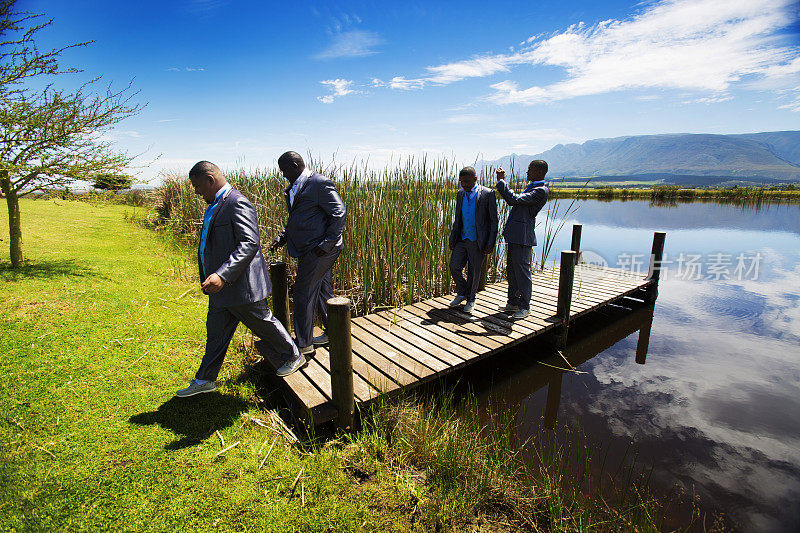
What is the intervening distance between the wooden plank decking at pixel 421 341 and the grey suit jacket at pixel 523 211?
1170 mm

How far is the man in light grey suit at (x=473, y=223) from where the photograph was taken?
4.55 metres

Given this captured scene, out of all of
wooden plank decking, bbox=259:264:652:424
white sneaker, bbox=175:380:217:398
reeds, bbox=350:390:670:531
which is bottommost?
reeds, bbox=350:390:670:531

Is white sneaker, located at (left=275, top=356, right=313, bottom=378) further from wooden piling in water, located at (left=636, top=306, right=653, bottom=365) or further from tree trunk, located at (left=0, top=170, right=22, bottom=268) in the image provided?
tree trunk, located at (left=0, top=170, right=22, bottom=268)

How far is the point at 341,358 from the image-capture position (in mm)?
2732

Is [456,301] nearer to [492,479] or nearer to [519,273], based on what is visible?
[519,273]

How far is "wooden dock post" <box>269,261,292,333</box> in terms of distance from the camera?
12.3ft

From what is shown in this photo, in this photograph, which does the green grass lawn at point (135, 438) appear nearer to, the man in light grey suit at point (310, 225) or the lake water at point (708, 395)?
the man in light grey suit at point (310, 225)

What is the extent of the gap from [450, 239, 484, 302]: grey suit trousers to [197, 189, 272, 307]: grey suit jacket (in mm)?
2828

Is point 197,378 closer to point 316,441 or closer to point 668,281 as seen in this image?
point 316,441

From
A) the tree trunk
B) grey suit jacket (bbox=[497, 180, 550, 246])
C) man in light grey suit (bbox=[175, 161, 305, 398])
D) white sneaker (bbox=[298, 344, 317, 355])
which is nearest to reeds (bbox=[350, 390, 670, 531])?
white sneaker (bbox=[298, 344, 317, 355])

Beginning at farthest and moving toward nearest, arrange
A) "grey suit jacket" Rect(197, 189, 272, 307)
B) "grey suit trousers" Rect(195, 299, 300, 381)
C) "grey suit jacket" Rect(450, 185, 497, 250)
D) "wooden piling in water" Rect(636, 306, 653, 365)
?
"wooden piling in water" Rect(636, 306, 653, 365) < "grey suit jacket" Rect(450, 185, 497, 250) < "grey suit trousers" Rect(195, 299, 300, 381) < "grey suit jacket" Rect(197, 189, 272, 307)

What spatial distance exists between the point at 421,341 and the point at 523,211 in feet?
6.98

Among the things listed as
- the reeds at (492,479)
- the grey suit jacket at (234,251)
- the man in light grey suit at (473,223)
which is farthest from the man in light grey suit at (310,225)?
the man in light grey suit at (473,223)

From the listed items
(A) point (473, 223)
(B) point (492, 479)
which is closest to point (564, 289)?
(A) point (473, 223)
